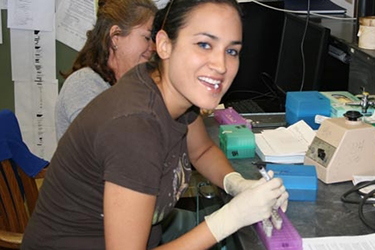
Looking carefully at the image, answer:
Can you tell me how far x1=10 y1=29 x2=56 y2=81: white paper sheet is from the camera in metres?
2.46

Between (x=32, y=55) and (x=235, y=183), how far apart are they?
59.3 inches

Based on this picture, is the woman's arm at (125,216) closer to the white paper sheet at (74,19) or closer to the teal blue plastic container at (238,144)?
the teal blue plastic container at (238,144)

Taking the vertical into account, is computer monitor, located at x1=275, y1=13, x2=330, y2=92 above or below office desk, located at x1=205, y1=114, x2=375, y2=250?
above

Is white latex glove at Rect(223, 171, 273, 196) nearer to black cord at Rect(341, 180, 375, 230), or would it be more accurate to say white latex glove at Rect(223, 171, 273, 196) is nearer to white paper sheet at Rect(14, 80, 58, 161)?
black cord at Rect(341, 180, 375, 230)

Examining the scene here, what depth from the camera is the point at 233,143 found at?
1.52 meters

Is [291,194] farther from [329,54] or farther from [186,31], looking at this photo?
[329,54]

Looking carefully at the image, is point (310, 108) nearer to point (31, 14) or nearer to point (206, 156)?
point (206, 156)

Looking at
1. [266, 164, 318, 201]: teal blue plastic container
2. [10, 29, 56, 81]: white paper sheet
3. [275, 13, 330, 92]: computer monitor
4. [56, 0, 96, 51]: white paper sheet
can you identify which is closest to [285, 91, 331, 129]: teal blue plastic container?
[275, 13, 330, 92]: computer monitor

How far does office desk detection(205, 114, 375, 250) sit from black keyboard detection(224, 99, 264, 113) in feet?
2.50

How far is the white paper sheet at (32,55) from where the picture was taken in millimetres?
2463

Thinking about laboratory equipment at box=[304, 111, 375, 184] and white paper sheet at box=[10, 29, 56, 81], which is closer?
→ laboratory equipment at box=[304, 111, 375, 184]

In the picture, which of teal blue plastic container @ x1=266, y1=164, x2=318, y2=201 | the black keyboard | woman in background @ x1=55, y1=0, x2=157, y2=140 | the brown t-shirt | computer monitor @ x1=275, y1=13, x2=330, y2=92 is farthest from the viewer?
the black keyboard

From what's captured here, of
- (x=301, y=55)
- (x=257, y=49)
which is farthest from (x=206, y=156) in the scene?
(x=257, y=49)

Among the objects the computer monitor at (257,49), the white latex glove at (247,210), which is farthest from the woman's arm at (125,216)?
the computer monitor at (257,49)
